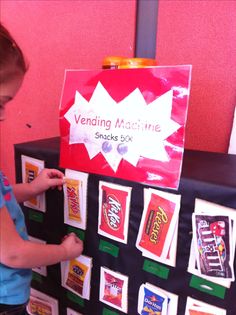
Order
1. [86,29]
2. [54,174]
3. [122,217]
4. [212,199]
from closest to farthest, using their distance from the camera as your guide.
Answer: [212,199]
[122,217]
[54,174]
[86,29]

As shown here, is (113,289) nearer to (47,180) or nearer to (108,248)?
(108,248)

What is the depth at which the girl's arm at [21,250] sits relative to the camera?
60 cm

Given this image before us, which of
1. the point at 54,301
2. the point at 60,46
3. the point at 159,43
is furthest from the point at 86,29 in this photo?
the point at 54,301

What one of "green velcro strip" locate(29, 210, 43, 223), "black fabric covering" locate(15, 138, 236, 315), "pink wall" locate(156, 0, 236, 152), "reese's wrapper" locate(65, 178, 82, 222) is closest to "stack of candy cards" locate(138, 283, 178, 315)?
"black fabric covering" locate(15, 138, 236, 315)

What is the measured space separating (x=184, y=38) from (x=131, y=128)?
1.64 feet

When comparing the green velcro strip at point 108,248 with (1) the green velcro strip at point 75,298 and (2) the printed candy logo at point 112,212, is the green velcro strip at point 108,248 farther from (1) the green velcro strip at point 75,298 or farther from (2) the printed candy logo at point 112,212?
(1) the green velcro strip at point 75,298

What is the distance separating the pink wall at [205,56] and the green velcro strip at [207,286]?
484 millimetres

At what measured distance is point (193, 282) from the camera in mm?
603

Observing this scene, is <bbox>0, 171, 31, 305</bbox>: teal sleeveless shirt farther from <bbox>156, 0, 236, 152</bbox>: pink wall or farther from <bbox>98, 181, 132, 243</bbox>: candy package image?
<bbox>156, 0, 236, 152</bbox>: pink wall

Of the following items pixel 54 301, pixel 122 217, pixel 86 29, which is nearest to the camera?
pixel 122 217

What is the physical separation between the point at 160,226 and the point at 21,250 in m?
0.30

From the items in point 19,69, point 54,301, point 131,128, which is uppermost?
point 19,69

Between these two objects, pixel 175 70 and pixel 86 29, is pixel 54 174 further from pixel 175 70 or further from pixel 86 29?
pixel 86 29

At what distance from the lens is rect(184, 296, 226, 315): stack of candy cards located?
23.1 inches
